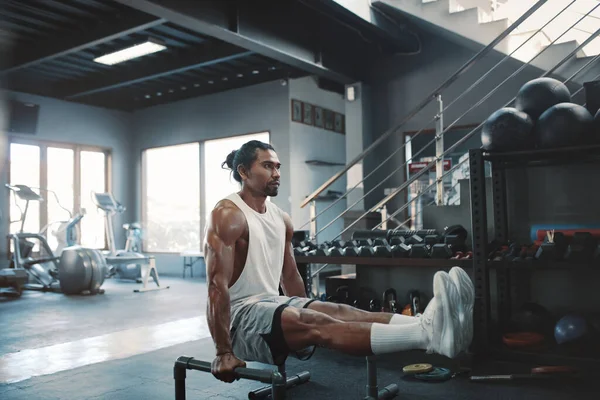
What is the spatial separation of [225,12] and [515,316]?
391 cm

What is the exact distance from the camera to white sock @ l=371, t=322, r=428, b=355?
1670 millimetres

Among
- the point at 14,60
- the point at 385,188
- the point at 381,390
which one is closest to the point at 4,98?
the point at 14,60

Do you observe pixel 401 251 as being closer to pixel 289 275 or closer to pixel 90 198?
pixel 289 275

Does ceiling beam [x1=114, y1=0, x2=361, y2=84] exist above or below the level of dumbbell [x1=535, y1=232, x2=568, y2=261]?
above

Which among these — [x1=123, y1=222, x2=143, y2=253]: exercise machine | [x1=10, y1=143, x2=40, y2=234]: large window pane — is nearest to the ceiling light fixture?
[x1=10, y1=143, x2=40, y2=234]: large window pane

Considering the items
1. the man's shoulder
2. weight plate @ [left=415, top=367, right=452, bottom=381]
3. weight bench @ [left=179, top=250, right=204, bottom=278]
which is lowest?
weight plate @ [left=415, top=367, right=452, bottom=381]

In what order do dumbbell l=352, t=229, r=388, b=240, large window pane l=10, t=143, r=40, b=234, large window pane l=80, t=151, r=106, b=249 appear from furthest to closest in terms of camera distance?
large window pane l=80, t=151, r=106, b=249 < large window pane l=10, t=143, r=40, b=234 < dumbbell l=352, t=229, r=388, b=240

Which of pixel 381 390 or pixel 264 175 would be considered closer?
pixel 264 175

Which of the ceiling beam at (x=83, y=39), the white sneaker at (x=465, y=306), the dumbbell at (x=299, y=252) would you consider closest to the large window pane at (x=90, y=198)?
the ceiling beam at (x=83, y=39)

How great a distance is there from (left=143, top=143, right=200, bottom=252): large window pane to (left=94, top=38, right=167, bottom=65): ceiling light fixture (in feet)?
7.46

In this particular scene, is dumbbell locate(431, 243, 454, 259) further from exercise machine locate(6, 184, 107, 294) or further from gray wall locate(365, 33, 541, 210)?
exercise machine locate(6, 184, 107, 294)

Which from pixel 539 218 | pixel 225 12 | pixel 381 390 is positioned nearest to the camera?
pixel 381 390

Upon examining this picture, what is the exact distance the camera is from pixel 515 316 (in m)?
2.84

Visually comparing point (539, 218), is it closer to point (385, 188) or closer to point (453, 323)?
point (453, 323)
